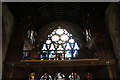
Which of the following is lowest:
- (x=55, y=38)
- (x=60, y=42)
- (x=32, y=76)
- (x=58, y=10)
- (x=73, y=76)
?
(x=73, y=76)

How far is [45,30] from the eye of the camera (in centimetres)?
1170

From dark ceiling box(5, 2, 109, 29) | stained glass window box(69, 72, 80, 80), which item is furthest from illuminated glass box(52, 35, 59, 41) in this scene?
stained glass window box(69, 72, 80, 80)

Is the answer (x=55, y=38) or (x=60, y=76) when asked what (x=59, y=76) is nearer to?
(x=60, y=76)

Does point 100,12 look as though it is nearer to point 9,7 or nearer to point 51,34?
point 51,34

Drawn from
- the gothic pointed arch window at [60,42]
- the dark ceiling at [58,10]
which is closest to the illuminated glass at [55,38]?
the gothic pointed arch window at [60,42]

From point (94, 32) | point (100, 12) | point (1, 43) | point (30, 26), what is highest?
point (100, 12)

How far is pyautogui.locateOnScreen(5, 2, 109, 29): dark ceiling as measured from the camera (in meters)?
8.17

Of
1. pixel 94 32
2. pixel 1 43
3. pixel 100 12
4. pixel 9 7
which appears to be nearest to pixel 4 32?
pixel 1 43

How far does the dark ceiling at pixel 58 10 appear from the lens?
8.17 meters

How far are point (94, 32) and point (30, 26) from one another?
500cm

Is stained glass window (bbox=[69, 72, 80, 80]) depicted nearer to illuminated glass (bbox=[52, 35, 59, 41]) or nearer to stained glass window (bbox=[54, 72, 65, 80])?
stained glass window (bbox=[54, 72, 65, 80])

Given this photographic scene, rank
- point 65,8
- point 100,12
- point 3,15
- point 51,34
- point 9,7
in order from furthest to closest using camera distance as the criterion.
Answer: point 51,34 < point 65,8 < point 100,12 < point 9,7 < point 3,15

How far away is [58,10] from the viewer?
33.6 ft

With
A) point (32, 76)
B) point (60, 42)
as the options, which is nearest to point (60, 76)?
point (32, 76)
